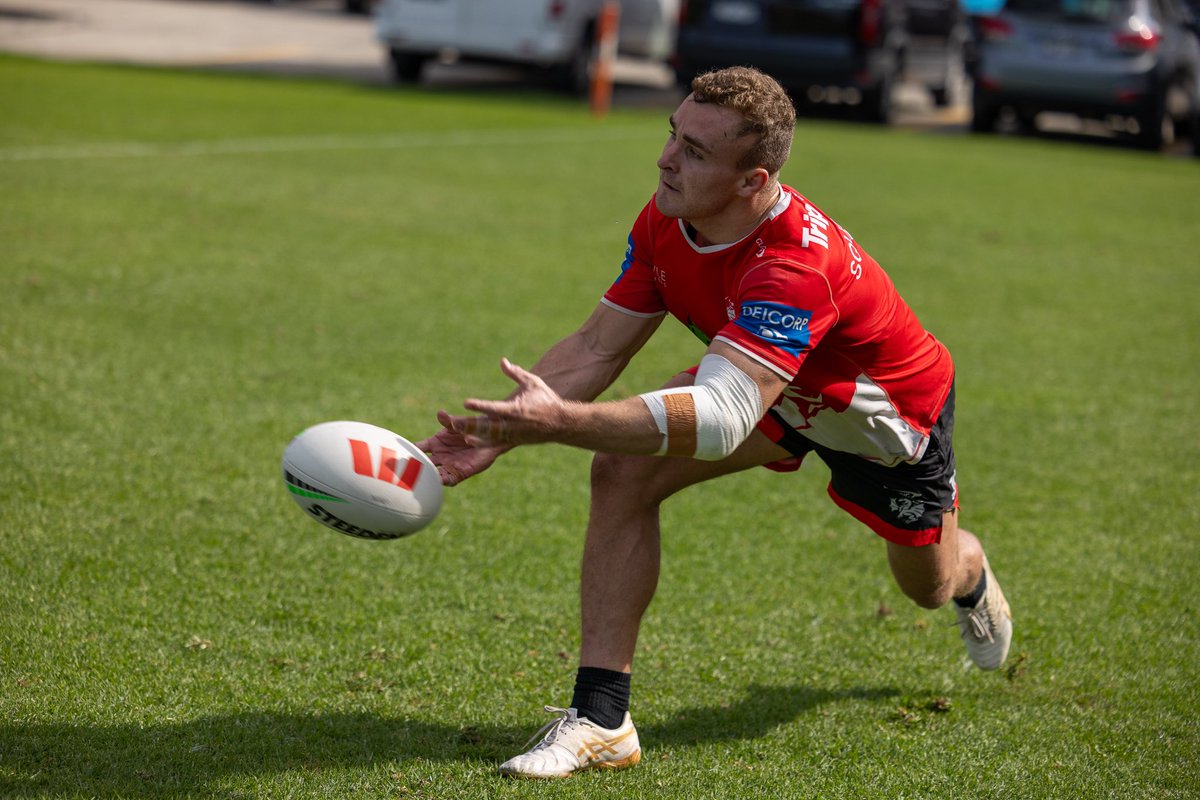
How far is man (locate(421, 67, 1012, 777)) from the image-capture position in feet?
10.8

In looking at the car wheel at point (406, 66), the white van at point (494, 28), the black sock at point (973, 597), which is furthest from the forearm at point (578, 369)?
the car wheel at point (406, 66)

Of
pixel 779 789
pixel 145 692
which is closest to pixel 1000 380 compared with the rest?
pixel 779 789

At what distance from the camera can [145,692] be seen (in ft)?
13.3

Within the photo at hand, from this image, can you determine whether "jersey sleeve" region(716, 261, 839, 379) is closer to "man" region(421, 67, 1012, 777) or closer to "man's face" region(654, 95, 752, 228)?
"man" region(421, 67, 1012, 777)

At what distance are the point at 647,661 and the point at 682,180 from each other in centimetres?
186

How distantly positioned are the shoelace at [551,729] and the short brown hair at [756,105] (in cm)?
169

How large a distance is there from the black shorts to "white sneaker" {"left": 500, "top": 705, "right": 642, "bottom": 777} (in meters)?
1.00

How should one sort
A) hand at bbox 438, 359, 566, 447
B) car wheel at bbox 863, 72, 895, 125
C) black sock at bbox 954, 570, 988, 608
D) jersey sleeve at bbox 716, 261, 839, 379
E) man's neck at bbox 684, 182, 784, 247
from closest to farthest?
hand at bbox 438, 359, 566, 447 < jersey sleeve at bbox 716, 261, 839, 379 < man's neck at bbox 684, 182, 784, 247 < black sock at bbox 954, 570, 988, 608 < car wheel at bbox 863, 72, 895, 125

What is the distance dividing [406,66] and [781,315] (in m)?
19.7

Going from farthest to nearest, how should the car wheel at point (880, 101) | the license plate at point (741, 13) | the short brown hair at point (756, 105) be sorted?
1. the car wheel at point (880, 101)
2. the license plate at point (741, 13)
3. the short brown hair at point (756, 105)

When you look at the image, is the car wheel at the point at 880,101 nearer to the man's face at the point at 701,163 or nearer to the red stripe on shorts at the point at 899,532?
the red stripe on shorts at the point at 899,532

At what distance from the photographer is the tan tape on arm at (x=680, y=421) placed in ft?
10.6

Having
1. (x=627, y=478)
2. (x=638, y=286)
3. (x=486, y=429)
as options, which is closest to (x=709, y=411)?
(x=486, y=429)

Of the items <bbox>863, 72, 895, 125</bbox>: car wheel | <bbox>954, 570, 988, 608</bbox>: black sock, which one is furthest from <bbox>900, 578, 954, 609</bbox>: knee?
<bbox>863, 72, 895, 125</bbox>: car wheel
